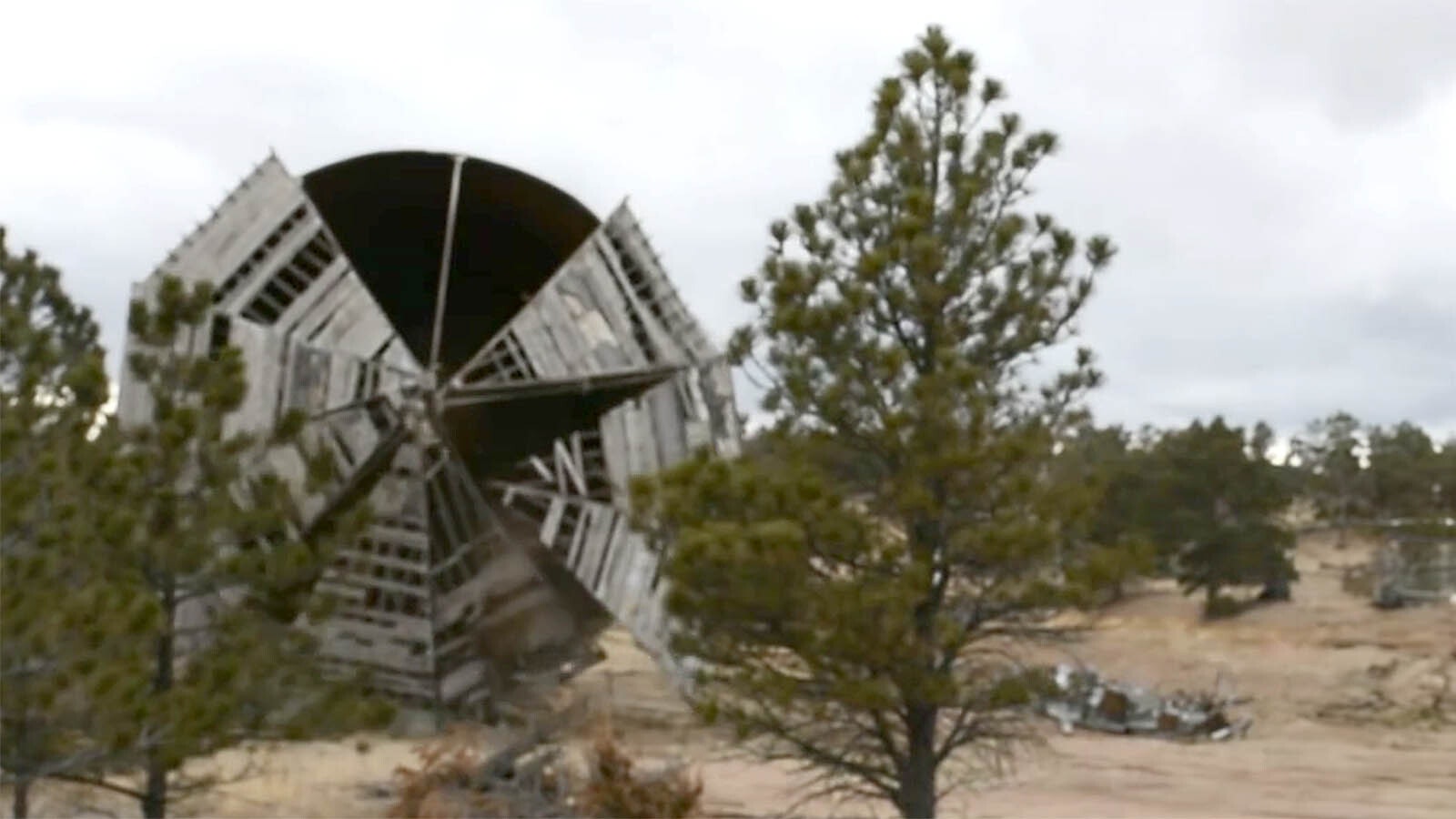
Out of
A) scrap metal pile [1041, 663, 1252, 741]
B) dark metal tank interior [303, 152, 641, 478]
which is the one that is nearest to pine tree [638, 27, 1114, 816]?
dark metal tank interior [303, 152, 641, 478]

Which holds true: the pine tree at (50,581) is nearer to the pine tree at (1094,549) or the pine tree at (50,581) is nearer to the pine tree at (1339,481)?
the pine tree at (1094,549)

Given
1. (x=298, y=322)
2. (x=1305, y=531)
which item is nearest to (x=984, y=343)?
(x=298, y=322)

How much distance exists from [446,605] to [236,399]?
36.3 ft

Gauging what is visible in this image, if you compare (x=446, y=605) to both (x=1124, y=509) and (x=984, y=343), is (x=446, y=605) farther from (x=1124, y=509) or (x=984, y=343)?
(x=1124, y=509)

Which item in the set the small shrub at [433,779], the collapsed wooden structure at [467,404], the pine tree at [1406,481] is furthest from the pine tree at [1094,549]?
the pine tree at [1406,481]

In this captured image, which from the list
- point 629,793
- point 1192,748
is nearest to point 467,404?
point 629,793

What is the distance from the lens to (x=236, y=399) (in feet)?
47.1

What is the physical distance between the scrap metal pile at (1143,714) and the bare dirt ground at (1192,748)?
1.47 ft

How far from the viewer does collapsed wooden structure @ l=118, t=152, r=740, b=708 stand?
79.0 feet

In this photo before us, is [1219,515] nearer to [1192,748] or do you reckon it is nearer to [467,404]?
[1192,748]

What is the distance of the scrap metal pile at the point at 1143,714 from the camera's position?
33.1m

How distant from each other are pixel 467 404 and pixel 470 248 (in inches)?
192

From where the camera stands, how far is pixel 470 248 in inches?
1148

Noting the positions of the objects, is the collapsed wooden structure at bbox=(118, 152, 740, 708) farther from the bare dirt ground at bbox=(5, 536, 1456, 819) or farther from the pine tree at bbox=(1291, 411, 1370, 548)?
the pine tree at bbox=(1291, 411, 1370, 548)
